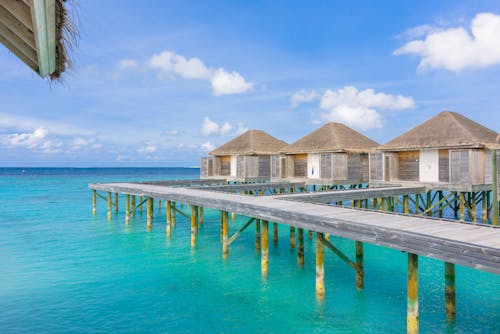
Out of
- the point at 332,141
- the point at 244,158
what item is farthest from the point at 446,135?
the point at 244,158

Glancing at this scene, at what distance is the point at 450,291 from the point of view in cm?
747

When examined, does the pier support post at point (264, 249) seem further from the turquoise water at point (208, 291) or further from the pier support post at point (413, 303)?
the pier support post at point (413, 303)

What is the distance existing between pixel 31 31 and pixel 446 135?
18.4m

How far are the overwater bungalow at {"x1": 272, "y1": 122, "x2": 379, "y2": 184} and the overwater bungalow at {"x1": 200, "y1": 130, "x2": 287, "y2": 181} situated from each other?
195cm

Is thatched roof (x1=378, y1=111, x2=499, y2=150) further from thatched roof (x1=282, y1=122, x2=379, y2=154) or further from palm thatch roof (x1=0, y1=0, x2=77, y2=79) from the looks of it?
palm thatch roof (x1=0, y1=0, x2=77, y2=79)

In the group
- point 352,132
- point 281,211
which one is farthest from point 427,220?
point 352,132

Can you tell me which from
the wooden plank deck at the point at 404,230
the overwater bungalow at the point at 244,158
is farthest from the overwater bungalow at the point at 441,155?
the wooden plank deck at the point at 404,230

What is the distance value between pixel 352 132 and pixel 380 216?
638 inches

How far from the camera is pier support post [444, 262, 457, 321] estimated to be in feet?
24.3

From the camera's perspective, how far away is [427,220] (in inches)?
315

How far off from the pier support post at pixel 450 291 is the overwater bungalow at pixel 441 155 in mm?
9823

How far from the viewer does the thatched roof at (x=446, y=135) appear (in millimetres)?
16125

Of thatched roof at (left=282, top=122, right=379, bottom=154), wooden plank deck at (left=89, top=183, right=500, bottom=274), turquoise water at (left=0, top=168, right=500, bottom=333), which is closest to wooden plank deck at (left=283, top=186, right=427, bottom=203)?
turquoise water at (left=0, top=168, right=500, bottom=333)

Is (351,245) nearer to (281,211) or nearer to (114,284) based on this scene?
(281,211)
